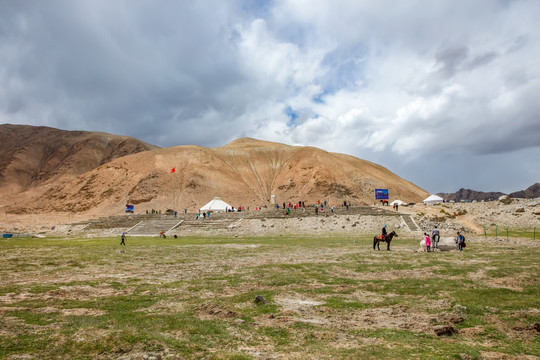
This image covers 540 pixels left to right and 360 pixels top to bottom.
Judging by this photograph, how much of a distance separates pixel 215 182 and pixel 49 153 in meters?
94.7

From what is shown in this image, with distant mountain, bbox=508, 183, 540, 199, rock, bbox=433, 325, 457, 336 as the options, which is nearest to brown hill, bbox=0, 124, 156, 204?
rock, bbox=433, 325, 457, 336

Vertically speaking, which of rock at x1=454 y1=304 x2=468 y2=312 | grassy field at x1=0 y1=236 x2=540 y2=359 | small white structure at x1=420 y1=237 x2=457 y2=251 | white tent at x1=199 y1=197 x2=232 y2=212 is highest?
white tent at x1=199 y1=197 x2=232 y2=212

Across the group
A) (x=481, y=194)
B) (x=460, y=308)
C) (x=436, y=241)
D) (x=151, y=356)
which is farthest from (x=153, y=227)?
(x=481, y=194)

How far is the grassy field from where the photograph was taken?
667cm

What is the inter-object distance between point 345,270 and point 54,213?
107 m

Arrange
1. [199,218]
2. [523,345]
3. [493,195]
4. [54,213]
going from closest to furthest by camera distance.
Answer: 1. [523,345]
2. [199,218]
3. [54,213]
4. [493,195]

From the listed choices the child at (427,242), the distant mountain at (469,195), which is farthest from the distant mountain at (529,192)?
the child at (427,242)

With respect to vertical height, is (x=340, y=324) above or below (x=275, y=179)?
below

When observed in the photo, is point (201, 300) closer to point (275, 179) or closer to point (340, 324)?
point (340, 324)

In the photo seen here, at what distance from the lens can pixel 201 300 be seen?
35.4 feet

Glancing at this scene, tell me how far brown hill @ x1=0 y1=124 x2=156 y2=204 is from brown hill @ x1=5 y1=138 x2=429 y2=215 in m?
28.6

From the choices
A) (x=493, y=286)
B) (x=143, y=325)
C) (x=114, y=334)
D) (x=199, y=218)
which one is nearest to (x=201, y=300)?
(x=143, y=325)

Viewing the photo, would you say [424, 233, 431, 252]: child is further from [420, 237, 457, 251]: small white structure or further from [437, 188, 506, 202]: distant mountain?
[437, 188, 506, 202]: distant mountain

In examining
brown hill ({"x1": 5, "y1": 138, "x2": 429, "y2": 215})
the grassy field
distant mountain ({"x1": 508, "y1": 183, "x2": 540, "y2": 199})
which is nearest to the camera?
the grassy field
